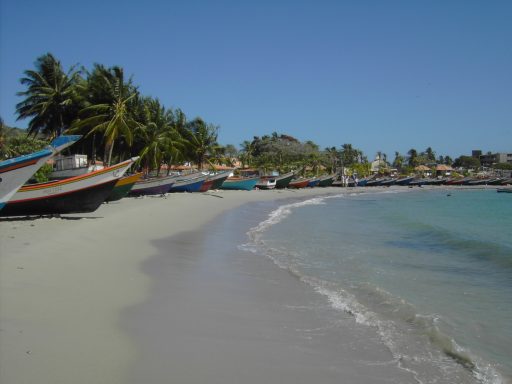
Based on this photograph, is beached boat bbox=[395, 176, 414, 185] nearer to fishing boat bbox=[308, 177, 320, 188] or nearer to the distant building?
fishing boat bbox=[308, 177, 320, 188]

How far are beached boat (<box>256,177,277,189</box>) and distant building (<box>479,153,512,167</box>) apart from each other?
124 meters

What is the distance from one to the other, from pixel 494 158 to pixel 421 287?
163 m

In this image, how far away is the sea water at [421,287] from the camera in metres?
4.57

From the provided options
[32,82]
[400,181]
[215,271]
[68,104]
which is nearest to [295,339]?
[215,271]

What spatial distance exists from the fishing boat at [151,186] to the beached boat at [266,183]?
20093 mm

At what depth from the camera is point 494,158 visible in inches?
6019

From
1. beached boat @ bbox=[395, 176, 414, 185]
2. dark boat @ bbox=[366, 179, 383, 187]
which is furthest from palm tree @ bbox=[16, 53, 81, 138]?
beached boat @ bbox=[395, 176, 414, 185]

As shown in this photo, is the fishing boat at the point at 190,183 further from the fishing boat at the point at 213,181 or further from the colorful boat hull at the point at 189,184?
the fishing boat at the point at 213,181

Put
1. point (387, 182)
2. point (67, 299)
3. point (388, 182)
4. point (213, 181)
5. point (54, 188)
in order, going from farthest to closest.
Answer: point (388, 182)
point (387, 182)
point (213, 181)
point (54, 188)
point (67, 299)

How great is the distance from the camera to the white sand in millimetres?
3715

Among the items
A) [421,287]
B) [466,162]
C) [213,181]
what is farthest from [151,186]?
[466,162]

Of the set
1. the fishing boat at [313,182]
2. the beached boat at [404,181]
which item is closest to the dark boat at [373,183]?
the beached boat at [404,181]

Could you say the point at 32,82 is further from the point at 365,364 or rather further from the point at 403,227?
the point at 365,364

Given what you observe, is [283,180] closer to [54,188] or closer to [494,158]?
[54,188]
